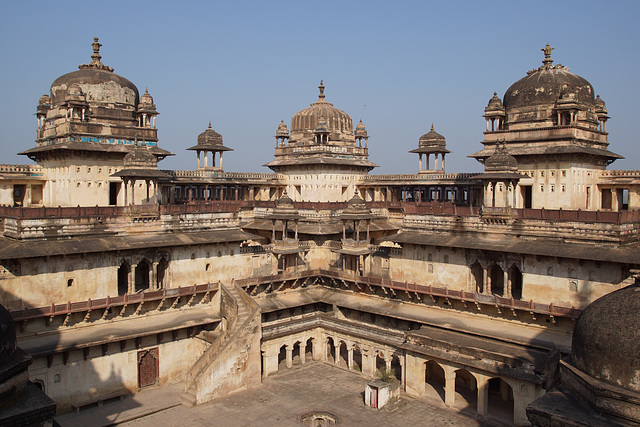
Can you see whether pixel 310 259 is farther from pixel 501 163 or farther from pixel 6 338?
pixel 6 338

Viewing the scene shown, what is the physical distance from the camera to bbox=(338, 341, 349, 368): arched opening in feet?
111

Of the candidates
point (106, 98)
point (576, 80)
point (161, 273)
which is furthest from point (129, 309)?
point (576, 80)

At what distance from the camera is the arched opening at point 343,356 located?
33875mm

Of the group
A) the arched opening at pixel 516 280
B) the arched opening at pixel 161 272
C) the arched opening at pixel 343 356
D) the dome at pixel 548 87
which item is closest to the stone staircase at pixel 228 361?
the arched opening at pixel 161 272

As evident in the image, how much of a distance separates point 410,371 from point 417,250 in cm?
885

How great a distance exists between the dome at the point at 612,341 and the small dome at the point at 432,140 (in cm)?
3562

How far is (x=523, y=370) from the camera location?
24062mm

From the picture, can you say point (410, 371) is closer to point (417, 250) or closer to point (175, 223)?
point (417, 250)

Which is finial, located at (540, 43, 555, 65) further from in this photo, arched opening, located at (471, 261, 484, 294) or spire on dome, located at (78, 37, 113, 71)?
spire on dome, located at (78, 37, 113, 71)

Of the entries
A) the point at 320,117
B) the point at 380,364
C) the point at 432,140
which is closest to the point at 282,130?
the point at 320,117

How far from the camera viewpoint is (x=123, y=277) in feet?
113

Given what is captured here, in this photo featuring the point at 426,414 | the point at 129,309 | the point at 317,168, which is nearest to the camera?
the point at 426,414

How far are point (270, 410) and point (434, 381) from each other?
31.3 feet

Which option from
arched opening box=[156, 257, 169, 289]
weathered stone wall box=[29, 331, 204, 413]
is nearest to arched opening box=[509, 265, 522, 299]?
weathered stone wall box=[29, 331, 204, 413]
